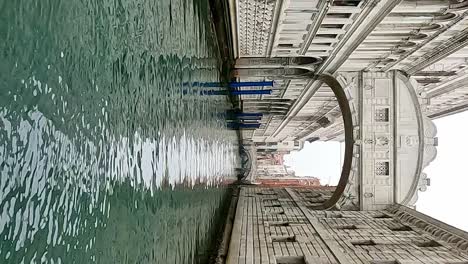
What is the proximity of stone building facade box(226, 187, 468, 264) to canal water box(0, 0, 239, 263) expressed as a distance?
3.97 meters

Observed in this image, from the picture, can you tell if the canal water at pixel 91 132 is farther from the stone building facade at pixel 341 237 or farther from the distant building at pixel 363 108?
the distant building at pixel 363 108

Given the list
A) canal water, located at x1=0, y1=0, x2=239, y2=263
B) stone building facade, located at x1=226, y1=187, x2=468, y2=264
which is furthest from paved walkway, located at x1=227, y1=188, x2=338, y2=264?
canal water, located at x1=0, y1=0, x2=239, y2=263

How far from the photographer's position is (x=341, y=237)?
1166cm

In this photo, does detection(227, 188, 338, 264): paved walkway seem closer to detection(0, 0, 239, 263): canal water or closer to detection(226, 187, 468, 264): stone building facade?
detection(226, 187, 468, 264): stone building facade

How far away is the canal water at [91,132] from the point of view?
2.35 meters

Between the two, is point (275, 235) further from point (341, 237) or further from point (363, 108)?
point (363, 108)

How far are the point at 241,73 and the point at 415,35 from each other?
5.67 m

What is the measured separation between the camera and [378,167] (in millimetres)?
14758

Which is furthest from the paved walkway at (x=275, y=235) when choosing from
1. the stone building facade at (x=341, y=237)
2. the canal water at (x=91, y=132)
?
the canal water at (x=91, y=132)

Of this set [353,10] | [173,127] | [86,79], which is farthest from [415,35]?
[86,79]

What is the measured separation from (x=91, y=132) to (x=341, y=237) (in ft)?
30.5

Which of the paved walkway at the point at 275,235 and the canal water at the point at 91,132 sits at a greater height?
the canal water at the point at 91,132

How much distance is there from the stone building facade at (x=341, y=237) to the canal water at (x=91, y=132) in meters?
3.97

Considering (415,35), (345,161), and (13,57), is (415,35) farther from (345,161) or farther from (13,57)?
(13,57)
